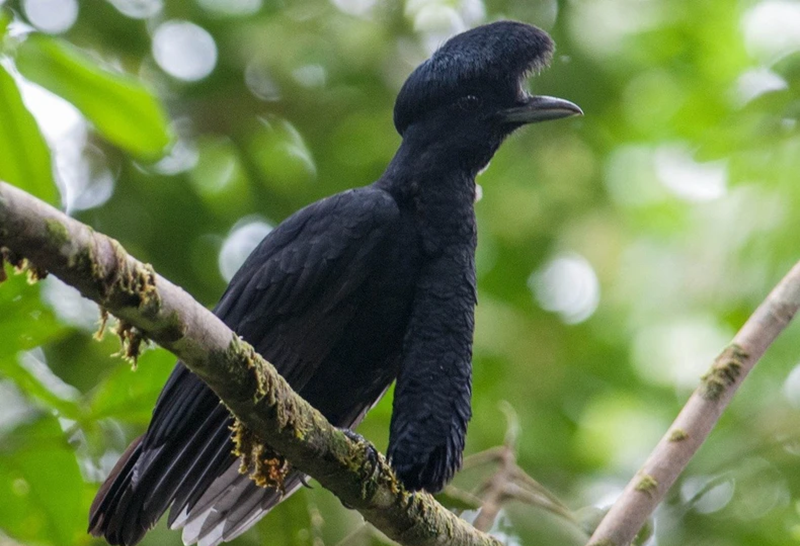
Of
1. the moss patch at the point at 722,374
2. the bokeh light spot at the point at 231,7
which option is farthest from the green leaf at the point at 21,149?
the bokeh light spot at the point at 231,7

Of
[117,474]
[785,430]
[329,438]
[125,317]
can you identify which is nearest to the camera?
[125,317]

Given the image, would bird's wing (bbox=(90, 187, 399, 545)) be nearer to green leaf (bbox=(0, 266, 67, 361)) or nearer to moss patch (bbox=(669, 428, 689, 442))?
green leaf (bbox=(0, 266, 67, 361))

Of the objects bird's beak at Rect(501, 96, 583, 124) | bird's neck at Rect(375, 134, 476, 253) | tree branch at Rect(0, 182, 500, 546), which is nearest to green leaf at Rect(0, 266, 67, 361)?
tree branch at Rect(0, 182, 500, 546)

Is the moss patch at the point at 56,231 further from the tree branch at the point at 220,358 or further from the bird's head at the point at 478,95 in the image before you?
the bird's head at the point at 478,95

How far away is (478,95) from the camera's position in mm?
3715

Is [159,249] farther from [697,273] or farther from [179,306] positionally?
[179,306]

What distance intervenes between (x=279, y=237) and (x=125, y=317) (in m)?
1.53

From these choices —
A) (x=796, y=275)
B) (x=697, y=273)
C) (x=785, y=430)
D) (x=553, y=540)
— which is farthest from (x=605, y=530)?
(x=697, y=273)

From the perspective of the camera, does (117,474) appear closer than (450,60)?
Yes

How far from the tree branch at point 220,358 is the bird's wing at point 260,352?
56 centimetres

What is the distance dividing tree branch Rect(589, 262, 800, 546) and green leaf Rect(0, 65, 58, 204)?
6.29 ft

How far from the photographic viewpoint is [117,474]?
313cm

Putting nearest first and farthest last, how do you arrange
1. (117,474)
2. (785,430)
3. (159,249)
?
(117,474) < (785,430) < (159,249)

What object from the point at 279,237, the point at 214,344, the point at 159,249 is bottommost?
the point at 214,344
